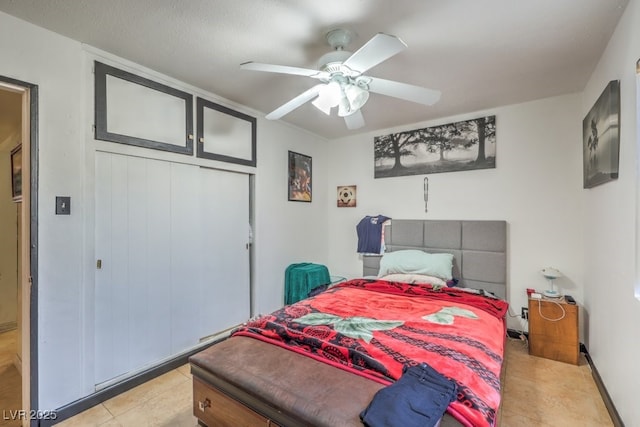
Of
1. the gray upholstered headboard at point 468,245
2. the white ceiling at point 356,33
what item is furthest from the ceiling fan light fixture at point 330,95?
the gray upholstered headboard at point 468,245

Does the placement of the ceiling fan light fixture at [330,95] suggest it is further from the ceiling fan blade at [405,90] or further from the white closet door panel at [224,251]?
the white closet door panel at [224,251]

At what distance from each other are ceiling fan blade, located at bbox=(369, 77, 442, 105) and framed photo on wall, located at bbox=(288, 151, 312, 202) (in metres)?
2.05

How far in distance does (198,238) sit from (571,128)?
151 inches

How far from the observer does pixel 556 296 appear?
2832 mm

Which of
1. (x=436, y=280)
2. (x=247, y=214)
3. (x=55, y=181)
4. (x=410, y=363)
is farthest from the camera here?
(x=247, y=214)

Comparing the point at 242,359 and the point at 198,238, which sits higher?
the point at 198,238

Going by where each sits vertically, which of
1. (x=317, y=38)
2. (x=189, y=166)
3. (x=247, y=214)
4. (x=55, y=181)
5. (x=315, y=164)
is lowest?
(x=247, y=214)

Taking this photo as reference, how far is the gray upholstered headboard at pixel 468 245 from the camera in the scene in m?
3.20

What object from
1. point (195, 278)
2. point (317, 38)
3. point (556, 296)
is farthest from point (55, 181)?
point (556, 296)

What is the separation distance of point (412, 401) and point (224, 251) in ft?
7.88

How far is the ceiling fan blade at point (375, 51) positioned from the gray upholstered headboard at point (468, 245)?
2.39m

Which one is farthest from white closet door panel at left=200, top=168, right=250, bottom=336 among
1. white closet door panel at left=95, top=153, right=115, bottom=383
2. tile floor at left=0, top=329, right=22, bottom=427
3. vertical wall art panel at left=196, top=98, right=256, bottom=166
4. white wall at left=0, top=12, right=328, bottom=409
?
tile floor at left=0, top=329, right=22, bottom=427

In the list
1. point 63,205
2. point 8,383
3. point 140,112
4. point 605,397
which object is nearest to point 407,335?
point 605,397

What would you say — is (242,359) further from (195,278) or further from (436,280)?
(436,280)
